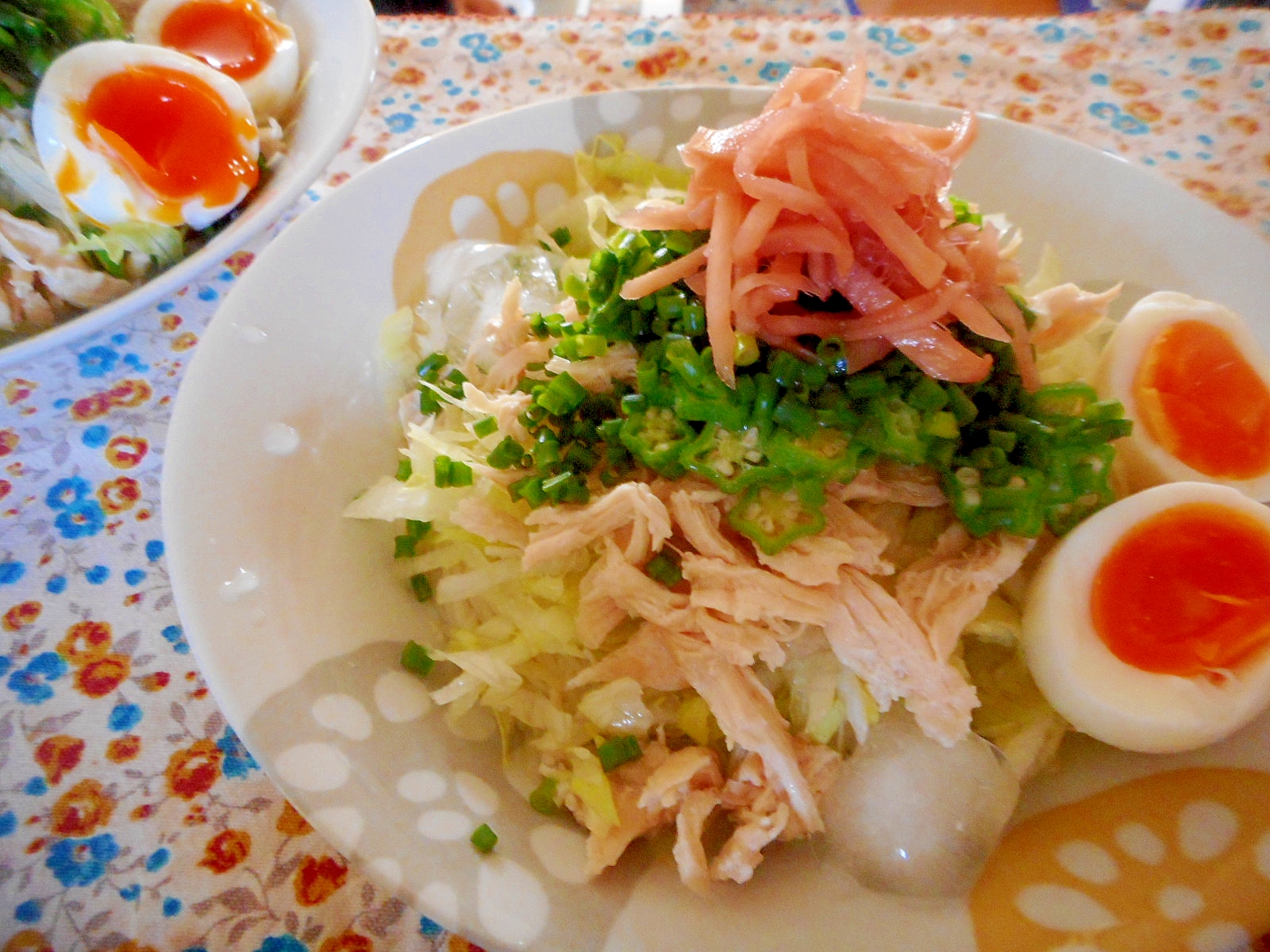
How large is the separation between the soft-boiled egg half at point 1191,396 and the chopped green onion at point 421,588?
132 cm

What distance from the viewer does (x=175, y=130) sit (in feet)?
5.43

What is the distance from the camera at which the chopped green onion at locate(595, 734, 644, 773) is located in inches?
47.7

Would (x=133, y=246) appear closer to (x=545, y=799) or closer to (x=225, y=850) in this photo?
(x=225, y=850)

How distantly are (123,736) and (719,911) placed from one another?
1037mm

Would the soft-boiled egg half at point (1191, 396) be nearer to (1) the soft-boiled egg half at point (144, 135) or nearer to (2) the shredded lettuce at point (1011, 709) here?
(2) the shredded lettuce at point (1011, 709)

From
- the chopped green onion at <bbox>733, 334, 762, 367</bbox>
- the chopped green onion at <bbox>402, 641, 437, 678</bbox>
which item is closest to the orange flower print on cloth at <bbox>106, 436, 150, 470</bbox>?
the chopped green onion at <bbox>402, 641, 437, 678</bbox>

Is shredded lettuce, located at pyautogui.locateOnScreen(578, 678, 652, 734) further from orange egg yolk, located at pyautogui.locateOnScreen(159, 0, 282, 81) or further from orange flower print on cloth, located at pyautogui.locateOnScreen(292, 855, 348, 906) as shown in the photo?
orange egg yolk, located at pyautogui.locateOnScreen(159, 0, 282, 81)

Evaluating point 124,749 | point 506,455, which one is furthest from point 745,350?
point 124,749

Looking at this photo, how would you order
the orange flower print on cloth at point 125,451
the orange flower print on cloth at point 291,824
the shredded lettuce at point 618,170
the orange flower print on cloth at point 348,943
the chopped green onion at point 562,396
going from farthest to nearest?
the shredded lettuce at point 618,170 → the orange flower print on cloth at point 125,451 → the chopped green onion at point 562,396 → the orange flower print on cloth at point 291,824 → the orange flower print on cloth at point 348,943

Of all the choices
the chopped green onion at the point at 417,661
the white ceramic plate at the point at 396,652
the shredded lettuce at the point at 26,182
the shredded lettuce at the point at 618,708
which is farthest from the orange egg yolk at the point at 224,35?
the shredded lettuce at the point at 618,708

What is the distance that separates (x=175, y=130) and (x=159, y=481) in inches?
31.2

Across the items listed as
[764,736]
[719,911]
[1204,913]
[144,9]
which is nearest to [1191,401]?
[1204,913]

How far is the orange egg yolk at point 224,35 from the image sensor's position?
73.6 inches

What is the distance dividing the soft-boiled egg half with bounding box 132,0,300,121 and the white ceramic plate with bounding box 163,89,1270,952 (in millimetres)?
518
